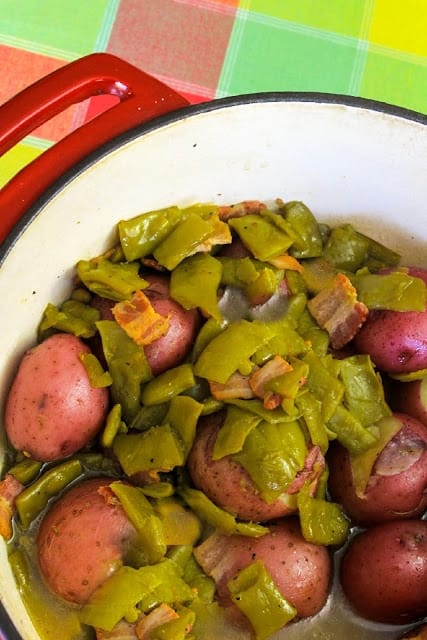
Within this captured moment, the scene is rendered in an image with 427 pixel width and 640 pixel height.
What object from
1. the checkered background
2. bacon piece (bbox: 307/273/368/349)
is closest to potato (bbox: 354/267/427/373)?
bacon piece (bbox: 307/273/368/349)

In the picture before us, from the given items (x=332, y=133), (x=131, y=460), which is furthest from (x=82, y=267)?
(x=332, y=133)

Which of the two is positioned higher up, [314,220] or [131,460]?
[314,220]

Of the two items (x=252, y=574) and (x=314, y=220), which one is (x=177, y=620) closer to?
(x=252, y=574)

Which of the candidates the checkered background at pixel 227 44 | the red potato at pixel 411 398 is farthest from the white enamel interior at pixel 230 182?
the checkered background at pixel 227 44

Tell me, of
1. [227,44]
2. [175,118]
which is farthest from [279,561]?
[227,44]

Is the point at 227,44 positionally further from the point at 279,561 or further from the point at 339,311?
the point at 279,561
